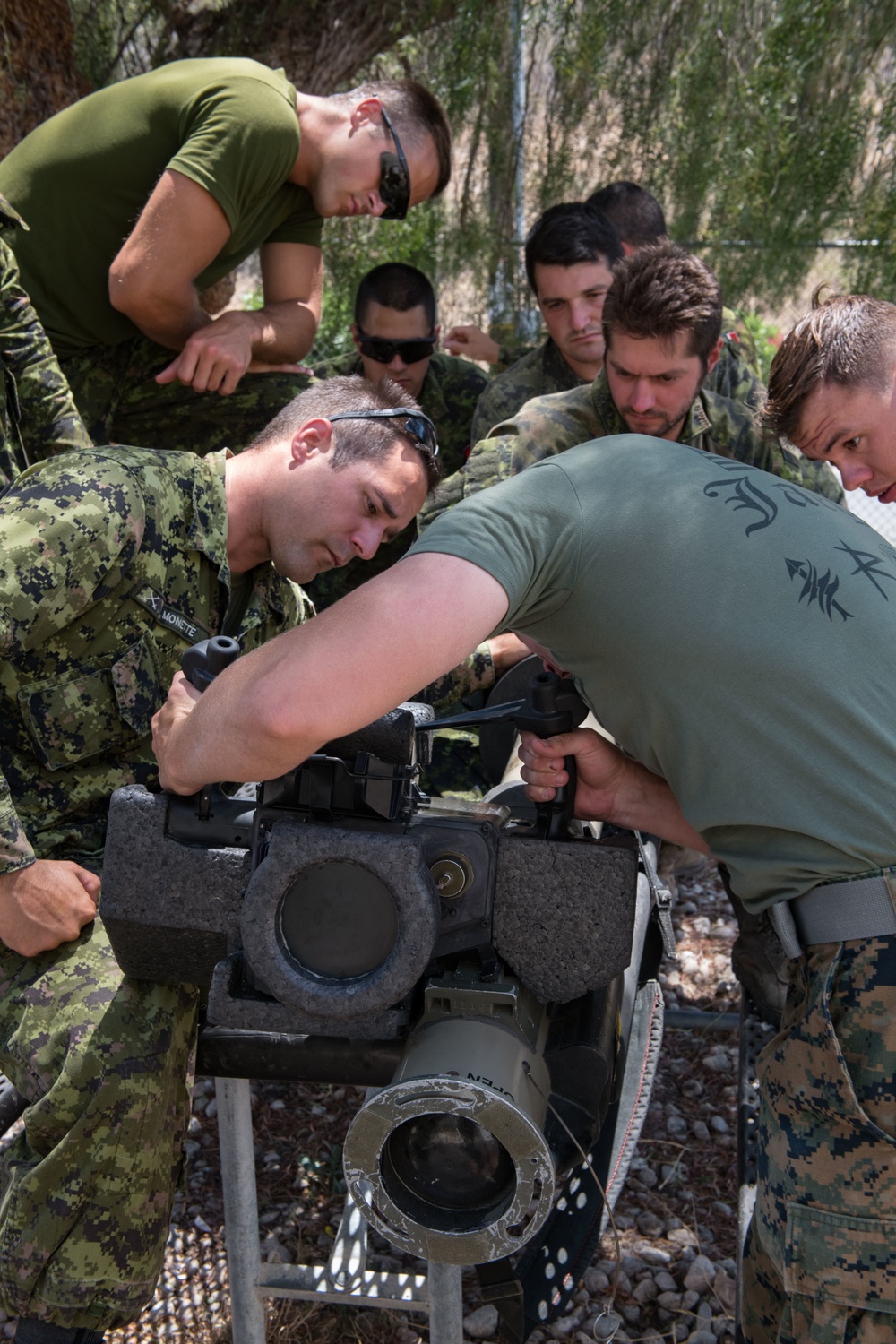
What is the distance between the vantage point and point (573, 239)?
4117 mm

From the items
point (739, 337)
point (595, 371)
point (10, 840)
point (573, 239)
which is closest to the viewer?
point (10, 840)

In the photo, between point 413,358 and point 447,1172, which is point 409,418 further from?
point 413,358

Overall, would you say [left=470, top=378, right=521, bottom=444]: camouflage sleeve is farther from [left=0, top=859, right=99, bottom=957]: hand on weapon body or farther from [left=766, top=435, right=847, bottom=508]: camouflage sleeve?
[left=0, top=859, right=99, bottom=957]: hand on weapon body

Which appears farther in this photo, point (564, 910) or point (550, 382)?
point (550, 382)

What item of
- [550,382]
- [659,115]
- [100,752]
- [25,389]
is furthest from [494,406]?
[100,752]

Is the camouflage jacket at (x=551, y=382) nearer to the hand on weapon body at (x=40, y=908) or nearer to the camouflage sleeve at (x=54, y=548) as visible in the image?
the camouflage sleeve at (x=54, y=548)

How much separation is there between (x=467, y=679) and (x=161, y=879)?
1.17m

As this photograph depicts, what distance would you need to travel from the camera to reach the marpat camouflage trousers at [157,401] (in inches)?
132

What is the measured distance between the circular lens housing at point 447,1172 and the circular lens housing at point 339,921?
231 mm

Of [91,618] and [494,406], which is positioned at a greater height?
[91,618]

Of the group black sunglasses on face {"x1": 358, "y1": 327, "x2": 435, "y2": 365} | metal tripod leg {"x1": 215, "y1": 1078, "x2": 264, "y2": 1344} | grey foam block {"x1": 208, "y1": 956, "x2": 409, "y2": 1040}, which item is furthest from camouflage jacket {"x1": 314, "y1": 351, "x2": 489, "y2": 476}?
grey foam block {"x1": 208, "y1": 956, "x2": 409, "y2": 1040}

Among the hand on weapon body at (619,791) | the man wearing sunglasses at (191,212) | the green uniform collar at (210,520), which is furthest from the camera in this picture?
the man wearing sunglasses at (191,212)

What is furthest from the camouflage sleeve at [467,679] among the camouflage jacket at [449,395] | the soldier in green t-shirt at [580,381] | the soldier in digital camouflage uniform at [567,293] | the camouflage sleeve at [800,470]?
the camouflage jacket at [449,395]

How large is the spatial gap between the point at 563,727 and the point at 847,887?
48 cm
